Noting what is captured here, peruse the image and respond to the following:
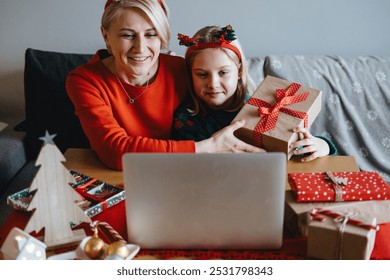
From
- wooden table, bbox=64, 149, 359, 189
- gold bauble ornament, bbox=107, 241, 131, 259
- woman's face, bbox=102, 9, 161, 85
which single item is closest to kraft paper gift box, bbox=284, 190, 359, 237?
wooden table, bbox=64, 149, 359, 189

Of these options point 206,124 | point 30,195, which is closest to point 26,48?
point 206,124

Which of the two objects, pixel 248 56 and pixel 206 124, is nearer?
pixel 206 124

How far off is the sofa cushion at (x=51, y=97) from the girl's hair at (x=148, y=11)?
0.69 meters

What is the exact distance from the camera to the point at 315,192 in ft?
3.73

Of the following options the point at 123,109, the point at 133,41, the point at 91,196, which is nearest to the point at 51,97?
the point at 123,109

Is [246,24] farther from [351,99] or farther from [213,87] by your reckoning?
[213,87]

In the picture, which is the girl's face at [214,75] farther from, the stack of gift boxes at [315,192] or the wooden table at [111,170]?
the wooden table at [111,170]

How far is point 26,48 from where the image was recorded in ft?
7.95

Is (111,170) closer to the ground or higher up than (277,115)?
closer to the ground

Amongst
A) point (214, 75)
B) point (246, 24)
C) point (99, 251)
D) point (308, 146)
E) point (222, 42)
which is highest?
point (246, 24)

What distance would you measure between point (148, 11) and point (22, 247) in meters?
0.85

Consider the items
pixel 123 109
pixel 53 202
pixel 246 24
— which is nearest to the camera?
pixel 53 202
